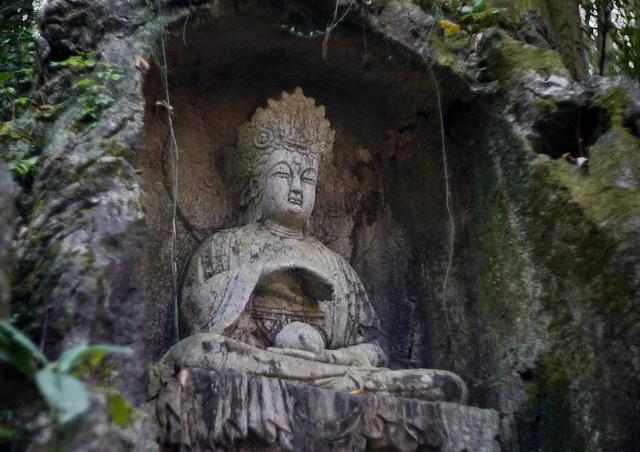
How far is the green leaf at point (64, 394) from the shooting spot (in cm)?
272

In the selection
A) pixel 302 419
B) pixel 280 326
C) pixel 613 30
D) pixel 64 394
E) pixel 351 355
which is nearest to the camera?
pixel 64 394

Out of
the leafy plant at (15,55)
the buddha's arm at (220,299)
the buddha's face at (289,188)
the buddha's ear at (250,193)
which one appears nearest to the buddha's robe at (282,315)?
the buddha's arm at (220,299)

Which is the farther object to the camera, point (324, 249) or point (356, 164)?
point (356, 164)

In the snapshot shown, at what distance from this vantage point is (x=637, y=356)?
173 inches

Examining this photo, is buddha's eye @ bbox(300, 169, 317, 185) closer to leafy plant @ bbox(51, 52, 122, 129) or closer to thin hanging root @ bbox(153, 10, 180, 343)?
thin hanging root @ bbox(153, 10, 180, 343)

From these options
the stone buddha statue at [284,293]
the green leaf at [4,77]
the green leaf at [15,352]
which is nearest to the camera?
the green leaf at [15,352]

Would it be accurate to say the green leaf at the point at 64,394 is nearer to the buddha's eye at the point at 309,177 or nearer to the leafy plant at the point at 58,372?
the leafy plant at the point at 58,372

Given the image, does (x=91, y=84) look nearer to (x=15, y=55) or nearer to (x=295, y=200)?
(x=15, y=55)

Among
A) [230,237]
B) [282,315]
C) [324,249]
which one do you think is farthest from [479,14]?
[282,315]

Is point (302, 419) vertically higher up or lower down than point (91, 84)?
lower down

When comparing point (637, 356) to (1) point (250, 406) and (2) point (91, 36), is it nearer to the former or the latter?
(1) point (250, 406)

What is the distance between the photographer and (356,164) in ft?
21.5

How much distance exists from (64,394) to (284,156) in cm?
336

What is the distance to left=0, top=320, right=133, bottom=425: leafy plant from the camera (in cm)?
273
